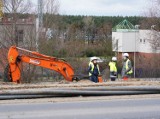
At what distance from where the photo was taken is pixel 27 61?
847 inches

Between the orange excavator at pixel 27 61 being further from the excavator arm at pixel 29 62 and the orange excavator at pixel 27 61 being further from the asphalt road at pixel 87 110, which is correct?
the asphalt road at pixel 87 110

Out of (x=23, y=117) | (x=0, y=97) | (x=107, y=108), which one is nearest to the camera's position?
(x=23, y=117)

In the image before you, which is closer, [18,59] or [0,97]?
[0,97]

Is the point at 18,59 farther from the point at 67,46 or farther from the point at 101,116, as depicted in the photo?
the point at 67,46

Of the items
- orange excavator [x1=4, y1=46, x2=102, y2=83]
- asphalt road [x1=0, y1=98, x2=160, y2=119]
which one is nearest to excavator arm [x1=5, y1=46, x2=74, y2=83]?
orange excavator [x1=4, y1=46, x2=102, y2=83]

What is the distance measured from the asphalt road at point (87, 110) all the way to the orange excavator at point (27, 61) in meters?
11.0

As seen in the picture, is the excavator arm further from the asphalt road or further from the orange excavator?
the asphalt road

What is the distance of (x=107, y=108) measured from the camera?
9.16 meters

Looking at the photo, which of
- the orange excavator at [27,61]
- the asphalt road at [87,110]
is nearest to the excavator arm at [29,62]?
the orange excavator at [27,61]

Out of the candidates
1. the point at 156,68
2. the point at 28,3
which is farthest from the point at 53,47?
the point at 156,68

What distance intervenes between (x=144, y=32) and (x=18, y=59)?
168 feet

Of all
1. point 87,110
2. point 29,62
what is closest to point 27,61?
point 29,62

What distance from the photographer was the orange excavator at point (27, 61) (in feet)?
68.6

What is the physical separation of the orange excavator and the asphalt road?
11.0 metres
